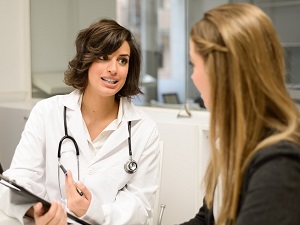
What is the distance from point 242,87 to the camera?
35.9 inches

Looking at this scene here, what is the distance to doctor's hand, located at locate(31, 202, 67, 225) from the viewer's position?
1245 mm

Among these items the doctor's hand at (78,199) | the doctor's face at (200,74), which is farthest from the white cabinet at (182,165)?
the doctor's face at (200,74)

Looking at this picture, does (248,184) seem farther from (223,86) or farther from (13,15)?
(13,15)

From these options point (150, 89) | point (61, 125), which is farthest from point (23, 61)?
point (61, 125)

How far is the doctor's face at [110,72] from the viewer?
66.4 inches

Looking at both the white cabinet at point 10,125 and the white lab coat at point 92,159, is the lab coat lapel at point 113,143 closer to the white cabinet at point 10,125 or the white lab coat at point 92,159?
the white lab coat at point 92,159

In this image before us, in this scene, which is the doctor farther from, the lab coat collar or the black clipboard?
the black clipboard

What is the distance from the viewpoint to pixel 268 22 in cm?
94

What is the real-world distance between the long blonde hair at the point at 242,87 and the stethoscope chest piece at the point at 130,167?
2.21 feet

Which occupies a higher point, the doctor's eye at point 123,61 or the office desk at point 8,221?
the doctor's eye at point 123,61

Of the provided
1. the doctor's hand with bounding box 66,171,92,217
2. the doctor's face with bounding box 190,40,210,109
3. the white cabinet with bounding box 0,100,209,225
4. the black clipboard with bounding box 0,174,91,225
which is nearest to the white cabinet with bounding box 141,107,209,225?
the white cabinet with bounding box 0,100,209,225

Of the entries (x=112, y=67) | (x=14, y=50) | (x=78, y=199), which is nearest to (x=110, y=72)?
(x=112, y=67)

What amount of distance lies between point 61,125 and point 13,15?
1.87 m

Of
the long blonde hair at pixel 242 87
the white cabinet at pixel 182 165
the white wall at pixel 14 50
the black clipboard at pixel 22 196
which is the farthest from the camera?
the white wall at pixel 14 50
